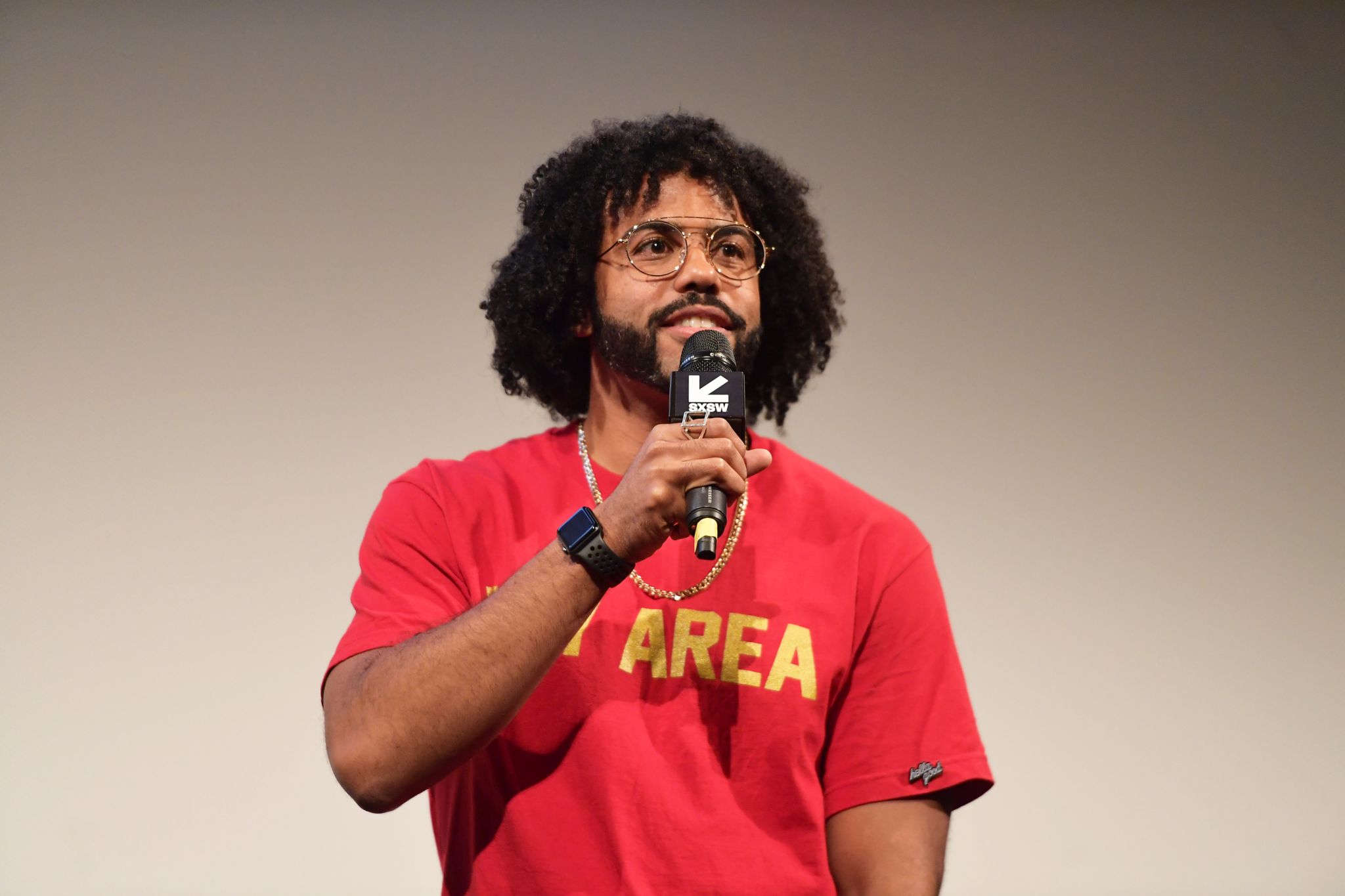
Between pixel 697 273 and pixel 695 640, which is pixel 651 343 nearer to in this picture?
pixel 697 273

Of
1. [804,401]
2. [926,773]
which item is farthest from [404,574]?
[804,401]

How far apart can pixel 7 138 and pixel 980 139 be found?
2501mm

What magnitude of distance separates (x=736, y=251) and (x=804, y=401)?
1.17 metres

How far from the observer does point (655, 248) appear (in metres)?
1.92

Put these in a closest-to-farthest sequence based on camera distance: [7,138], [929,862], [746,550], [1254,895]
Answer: [929,862] → [746,550] → [7,138] → [1254,895]

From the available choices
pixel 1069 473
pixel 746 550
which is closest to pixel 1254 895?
pixel 1069 473

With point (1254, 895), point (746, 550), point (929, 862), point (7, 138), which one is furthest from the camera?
point (1254, 895)

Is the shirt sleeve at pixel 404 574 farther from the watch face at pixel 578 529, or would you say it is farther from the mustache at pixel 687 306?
the mustache at pixel 687 306

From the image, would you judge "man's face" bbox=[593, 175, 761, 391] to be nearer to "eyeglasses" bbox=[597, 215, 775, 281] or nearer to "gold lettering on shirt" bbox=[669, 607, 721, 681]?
"eyeglasses" bbox=[597, 215, 775, 281]

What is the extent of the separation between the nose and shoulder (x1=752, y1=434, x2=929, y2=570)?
0.28 metres

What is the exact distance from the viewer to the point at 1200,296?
3.15m

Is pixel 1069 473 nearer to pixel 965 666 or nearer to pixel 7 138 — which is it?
pixel 965 666

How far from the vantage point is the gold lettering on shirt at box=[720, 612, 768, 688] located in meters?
Answer: 1.67

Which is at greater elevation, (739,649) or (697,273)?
(697,273)
